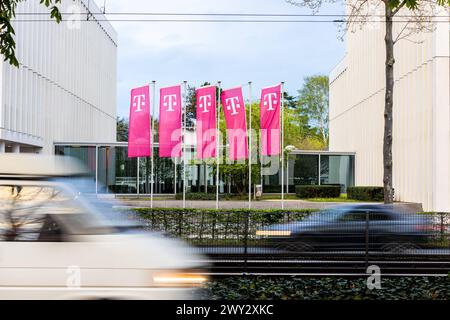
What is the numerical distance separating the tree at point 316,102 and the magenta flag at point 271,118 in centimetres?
5757

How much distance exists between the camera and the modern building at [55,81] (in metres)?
37.7

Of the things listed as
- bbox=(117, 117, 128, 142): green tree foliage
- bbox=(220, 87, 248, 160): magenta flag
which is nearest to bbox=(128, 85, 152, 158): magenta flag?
bbox=(220, 87, 248, 160): magenta flag

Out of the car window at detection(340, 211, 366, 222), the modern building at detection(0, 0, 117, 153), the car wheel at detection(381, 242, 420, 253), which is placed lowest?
the car wheel at detection(381, 242, 420, 253)

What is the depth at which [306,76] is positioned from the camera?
89.8 meters

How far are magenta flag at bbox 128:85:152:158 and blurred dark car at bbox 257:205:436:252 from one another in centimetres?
1821

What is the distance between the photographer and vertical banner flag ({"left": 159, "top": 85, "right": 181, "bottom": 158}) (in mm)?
31594

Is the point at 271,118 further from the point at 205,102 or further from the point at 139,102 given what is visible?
the point at 139,102

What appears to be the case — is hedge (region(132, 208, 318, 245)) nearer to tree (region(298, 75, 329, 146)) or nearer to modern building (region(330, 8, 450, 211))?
modern building (region(330, 8, 450, 211))

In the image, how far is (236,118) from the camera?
103 ft

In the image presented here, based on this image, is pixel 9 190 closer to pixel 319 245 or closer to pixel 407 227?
pixel 319 245

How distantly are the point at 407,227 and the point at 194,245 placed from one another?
533 centimetres

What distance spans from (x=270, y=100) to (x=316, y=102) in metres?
58.3

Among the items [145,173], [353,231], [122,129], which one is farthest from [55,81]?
[122,129]
